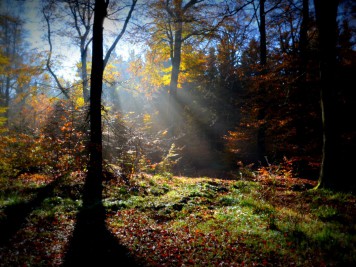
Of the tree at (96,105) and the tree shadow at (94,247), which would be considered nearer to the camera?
the tree shadow at (94,247)

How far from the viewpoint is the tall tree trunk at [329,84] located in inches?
296

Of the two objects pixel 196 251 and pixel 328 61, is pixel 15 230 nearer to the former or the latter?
pixel 196 251

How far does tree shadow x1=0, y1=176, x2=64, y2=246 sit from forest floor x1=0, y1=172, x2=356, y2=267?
0.06 feet

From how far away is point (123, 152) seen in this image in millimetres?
10609

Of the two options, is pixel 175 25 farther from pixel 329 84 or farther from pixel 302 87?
pixel 329 84

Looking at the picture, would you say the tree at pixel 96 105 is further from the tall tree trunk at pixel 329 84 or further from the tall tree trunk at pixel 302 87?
the tall tree trunk at pixel 302 87

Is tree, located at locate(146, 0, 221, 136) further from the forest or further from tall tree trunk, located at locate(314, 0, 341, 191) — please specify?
tall tree trunk, located at locate(314, 0, 341, 191)

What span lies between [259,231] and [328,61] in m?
6.46

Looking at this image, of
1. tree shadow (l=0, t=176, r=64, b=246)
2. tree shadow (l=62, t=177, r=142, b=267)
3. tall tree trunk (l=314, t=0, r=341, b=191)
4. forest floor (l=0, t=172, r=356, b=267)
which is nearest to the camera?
tree shadow (l=62, t=177, r=142, b=267)

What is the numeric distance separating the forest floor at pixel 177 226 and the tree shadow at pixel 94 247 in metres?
0.02

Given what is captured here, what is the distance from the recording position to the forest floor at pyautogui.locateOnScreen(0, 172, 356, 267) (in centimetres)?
420

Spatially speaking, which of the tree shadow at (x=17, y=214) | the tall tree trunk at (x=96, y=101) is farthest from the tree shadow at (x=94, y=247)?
the tall tree trunk at (x=96, y=101)

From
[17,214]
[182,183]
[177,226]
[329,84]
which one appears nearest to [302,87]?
[329,84]

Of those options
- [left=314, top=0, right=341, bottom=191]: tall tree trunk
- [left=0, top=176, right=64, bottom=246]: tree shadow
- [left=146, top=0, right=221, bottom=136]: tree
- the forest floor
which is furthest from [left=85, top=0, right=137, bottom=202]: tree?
[left=314, top=0, right=341, bottom=191]: tall tree trunk
